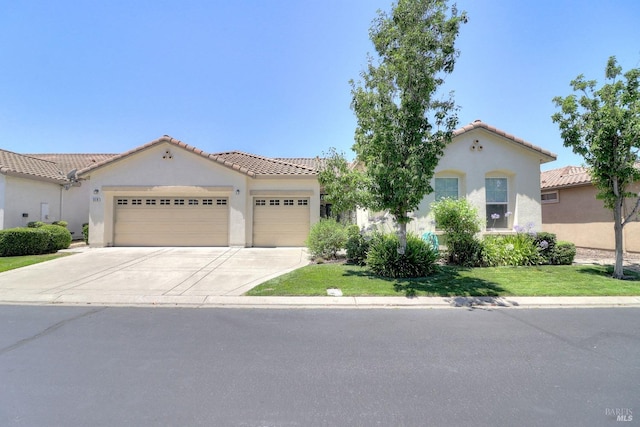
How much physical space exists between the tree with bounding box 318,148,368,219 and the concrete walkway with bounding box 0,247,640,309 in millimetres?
2841

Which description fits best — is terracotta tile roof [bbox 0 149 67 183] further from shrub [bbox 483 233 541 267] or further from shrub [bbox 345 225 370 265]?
shrub [bbox 483 233 541 267]

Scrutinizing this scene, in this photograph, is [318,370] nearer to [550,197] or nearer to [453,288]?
[453,288]

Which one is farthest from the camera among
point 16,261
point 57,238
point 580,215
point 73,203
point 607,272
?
point 73,203

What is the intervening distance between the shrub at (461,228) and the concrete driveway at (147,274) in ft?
17.3

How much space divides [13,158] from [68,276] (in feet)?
44.9

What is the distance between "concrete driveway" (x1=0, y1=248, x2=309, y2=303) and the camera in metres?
8.06

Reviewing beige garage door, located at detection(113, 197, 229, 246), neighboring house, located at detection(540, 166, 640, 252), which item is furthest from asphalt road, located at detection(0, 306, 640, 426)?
neighboring house, located at detection(540, 166, 640, 252)

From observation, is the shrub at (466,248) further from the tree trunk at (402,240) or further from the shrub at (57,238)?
the shrub at (57,238)

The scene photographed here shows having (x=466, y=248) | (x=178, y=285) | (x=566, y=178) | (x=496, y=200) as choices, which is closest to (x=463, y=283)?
(x=466, y=248)

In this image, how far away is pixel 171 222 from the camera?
15641mm

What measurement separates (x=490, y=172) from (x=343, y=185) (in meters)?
7.42

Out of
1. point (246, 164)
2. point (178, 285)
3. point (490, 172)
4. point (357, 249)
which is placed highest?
point (246, 164)

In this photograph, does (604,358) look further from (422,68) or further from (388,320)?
(422,68)

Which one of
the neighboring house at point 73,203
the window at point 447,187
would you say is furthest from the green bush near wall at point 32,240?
the window at point 447,187
